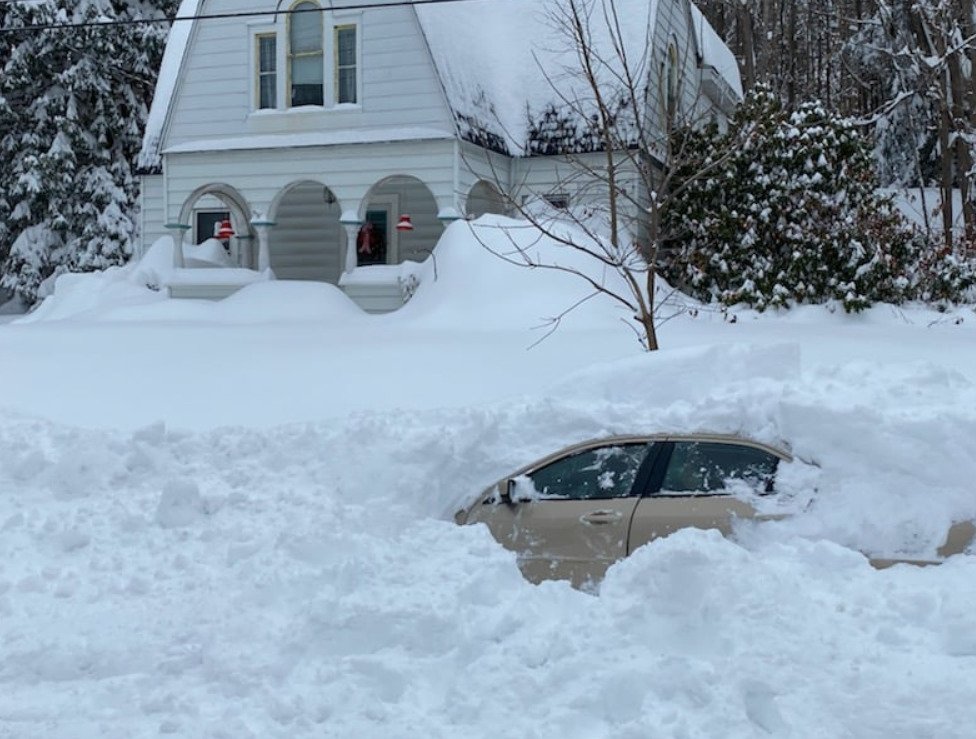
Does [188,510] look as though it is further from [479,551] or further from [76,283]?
[76,283]

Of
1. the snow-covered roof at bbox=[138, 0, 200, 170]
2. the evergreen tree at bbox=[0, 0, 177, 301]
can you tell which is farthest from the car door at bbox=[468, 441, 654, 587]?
the evergreen tree at bbox=[0, 0, 177, 301]

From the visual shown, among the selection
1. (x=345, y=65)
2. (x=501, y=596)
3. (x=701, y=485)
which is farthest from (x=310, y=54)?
(x=501, y=596)

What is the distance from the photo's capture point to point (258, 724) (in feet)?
14.6

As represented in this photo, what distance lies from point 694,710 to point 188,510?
14.5 ft

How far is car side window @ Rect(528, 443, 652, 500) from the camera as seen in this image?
20.4ft

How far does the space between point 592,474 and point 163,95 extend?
18991 millimetres

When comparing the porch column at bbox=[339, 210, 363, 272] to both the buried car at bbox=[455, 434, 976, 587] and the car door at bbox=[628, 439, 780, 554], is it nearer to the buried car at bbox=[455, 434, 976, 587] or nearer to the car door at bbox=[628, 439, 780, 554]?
the buried car at bbox=[455, 434, 976, 587]

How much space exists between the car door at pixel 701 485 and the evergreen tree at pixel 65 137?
23472 mm

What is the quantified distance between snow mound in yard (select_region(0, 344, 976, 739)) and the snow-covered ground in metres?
0.02

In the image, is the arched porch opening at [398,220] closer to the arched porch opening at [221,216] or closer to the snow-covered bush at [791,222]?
the arched porch opening at [221,216]

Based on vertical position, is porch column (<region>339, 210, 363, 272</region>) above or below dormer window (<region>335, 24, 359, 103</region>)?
below

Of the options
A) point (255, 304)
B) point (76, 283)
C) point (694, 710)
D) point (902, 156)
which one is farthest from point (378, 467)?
point (902, 156)

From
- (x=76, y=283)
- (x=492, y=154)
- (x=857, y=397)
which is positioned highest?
(x=492, y=154)

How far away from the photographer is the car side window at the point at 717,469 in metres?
5.97
